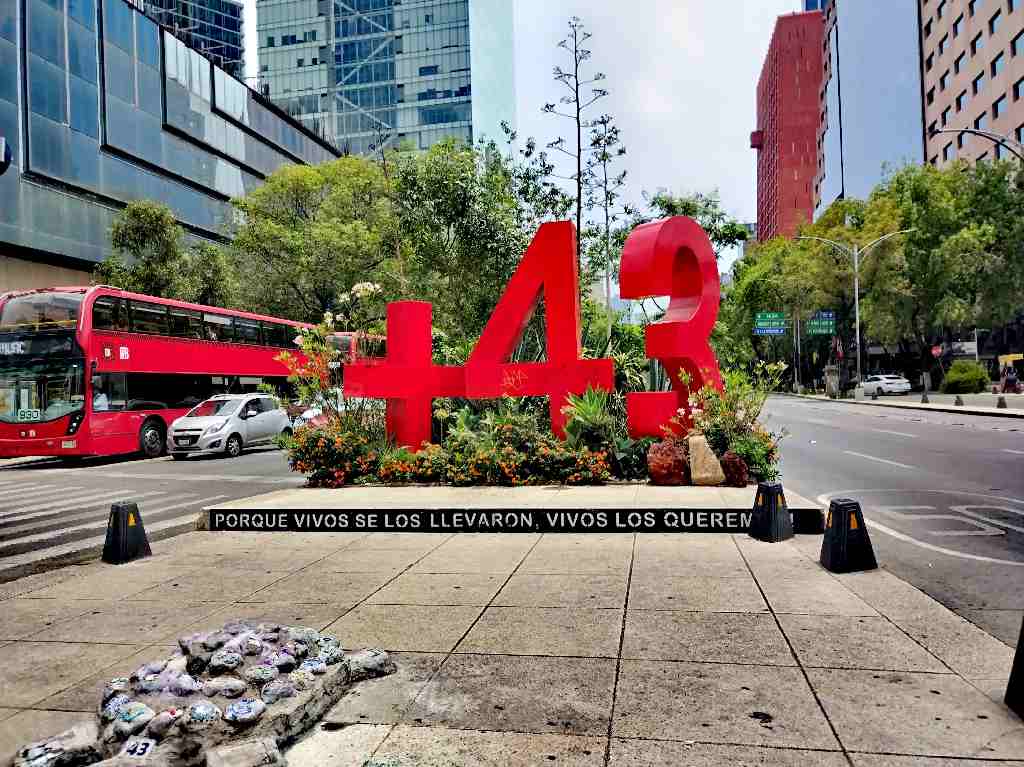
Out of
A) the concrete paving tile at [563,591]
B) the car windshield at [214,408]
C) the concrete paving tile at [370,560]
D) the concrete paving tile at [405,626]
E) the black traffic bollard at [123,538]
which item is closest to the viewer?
the concrete paving tile at [405,626]

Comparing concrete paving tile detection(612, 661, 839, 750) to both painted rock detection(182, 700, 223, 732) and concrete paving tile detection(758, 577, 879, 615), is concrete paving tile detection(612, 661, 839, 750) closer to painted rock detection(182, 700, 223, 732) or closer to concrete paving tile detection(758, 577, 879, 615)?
concrete paving tile detection(758, 577, 879, 615)

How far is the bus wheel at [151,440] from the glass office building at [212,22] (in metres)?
A: 67.3

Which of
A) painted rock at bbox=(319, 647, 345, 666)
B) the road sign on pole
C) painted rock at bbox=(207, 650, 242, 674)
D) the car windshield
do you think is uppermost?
the road sign on pole

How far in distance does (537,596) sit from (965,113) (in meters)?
66.3

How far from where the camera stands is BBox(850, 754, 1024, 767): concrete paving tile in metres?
3.18

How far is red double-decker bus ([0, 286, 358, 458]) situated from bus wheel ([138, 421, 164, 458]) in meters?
0.03

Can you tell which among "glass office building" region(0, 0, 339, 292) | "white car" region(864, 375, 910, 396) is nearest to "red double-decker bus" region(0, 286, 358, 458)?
"glass office building" region(0, 0, 339, 292)

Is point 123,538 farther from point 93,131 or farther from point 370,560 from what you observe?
point 93,131

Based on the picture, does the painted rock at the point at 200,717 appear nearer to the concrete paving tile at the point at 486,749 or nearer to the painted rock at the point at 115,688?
the painted rock at the point at 115,688

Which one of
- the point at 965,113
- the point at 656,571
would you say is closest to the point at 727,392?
the point at 656,571

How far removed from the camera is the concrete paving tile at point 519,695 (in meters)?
3.71

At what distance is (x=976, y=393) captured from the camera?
45.4 meters

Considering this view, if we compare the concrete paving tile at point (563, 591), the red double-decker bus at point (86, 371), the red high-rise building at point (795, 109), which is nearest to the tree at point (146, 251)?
the red double-decker bus at point (86, 371)

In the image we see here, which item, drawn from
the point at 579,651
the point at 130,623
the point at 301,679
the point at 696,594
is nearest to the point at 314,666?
the point at 301,679
